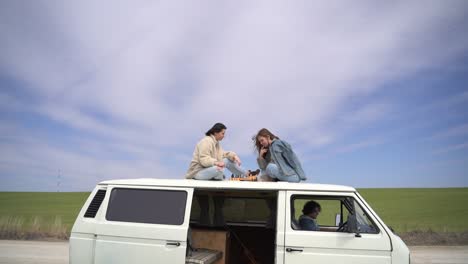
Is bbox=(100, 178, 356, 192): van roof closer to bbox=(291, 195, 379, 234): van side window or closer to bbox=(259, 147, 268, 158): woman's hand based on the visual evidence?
bbox=(291, 195, 379, 234): van side window

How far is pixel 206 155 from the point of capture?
6156 mm

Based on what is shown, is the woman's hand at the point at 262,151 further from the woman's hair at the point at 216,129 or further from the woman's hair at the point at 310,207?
the woman's hair at the point at 310,207

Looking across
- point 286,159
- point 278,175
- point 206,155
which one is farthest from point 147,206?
point 286,159

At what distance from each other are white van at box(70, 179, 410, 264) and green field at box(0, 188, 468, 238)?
45.3 feet

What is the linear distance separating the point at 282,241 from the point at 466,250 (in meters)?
13.2

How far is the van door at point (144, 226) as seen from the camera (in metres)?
5.30

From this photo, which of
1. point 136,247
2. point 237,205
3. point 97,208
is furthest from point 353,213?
point 97,208

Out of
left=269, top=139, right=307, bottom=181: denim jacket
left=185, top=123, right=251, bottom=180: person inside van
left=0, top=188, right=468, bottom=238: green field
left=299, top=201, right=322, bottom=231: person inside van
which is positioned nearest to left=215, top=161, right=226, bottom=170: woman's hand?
left=185, top=123, right=251, bottom=180: person inside van

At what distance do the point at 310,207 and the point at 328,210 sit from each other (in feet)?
2.60

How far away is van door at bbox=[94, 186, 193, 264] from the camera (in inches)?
209

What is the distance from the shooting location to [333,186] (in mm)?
5301

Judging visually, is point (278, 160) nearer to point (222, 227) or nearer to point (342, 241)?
point (222, 227)

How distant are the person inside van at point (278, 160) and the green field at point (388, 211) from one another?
13.9m

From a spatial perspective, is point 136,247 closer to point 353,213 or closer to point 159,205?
point 159,205
